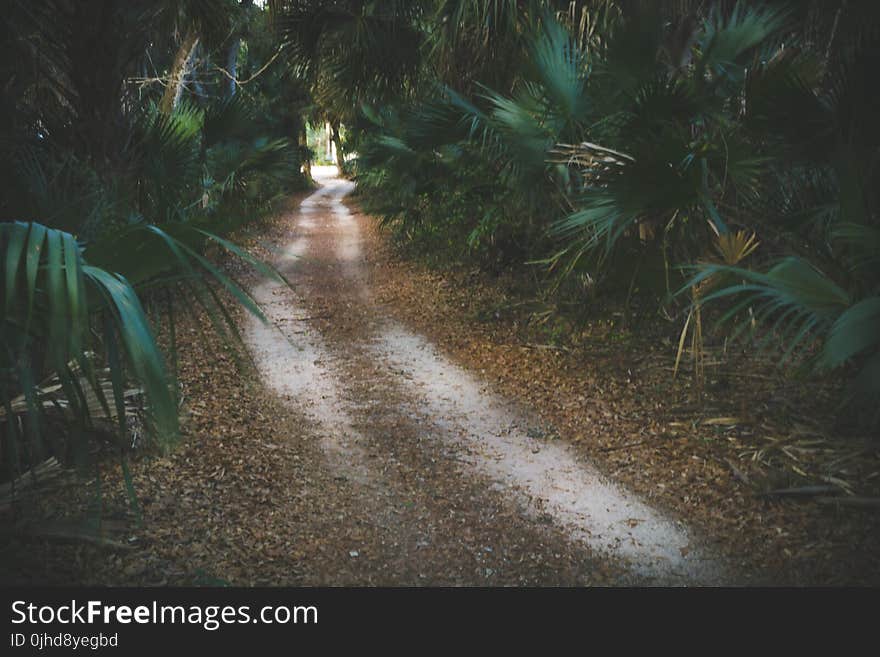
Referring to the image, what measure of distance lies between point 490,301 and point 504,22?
336 cm

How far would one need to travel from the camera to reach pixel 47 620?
2391mm

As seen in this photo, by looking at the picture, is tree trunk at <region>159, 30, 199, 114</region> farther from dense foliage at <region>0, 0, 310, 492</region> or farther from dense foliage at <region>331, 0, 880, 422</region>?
dense foliage at <region>331, 0, 880, 422</region>

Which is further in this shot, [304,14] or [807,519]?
[304,14]

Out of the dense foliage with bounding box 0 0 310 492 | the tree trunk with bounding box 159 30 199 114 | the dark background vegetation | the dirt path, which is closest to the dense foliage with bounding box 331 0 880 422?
the dark background vegetation

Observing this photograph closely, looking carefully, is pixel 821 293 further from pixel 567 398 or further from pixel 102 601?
pixel 102 601

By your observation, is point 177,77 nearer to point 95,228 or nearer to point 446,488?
point 95,228

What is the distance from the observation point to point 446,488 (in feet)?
14.8

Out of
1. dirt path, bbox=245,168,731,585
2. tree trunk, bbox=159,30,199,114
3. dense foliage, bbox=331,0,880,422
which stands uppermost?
tree trunk, bbox=159,30,199,114

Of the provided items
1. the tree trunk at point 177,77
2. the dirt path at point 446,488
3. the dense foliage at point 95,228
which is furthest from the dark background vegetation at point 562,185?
the tree trunk at point 177,77

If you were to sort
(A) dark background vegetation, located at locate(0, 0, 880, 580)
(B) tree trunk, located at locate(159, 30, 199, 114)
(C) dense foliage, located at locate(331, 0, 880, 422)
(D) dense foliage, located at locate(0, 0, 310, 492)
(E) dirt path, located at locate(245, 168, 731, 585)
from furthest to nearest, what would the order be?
(B) tree trunk, located at locate(159, 30, 199, 114)
(C) dense foliage, located at locate(331, 0, 880, 422)
(E) dirt path, located at locate(245, 168, 731, 585)
(A) dark background vegetation, located at locate(0, 0, 880, 580)
(D) dense foliage, located at locate(0, 0, 310, 492)

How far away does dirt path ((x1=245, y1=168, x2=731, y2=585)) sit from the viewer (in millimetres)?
3588

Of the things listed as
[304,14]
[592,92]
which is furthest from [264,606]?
[304,14]

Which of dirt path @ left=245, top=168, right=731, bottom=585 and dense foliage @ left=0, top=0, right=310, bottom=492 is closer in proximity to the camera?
dense foliage @ left=0, top=0, right=310, bottom=492

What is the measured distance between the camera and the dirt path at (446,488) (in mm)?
3588
